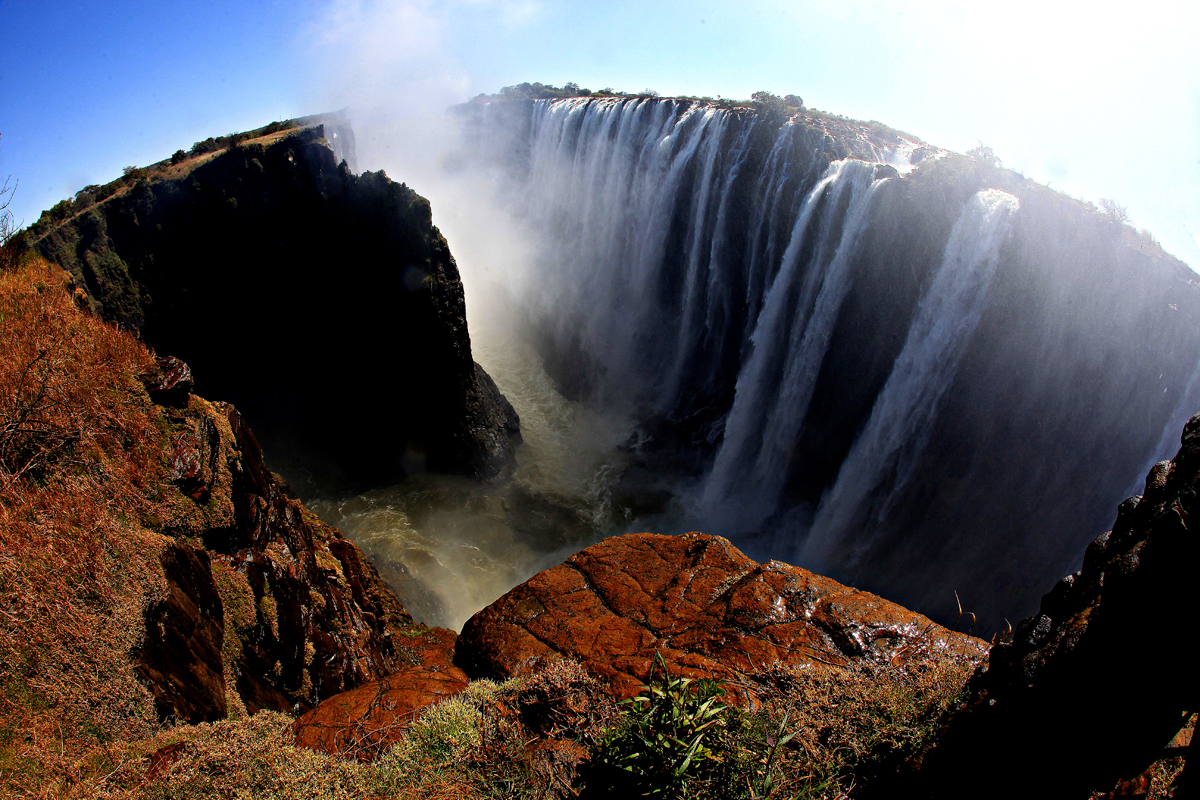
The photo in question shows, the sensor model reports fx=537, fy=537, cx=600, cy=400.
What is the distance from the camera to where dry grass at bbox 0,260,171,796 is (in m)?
2.30

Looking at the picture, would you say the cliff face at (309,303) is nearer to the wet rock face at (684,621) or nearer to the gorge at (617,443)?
the gorge at (617,443)

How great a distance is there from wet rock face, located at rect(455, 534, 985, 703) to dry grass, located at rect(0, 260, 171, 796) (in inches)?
80.3

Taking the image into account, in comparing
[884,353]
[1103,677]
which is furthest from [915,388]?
[1103,677]

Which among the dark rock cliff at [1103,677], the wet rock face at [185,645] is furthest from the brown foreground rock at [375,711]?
the dark rock cliff at [1103,677]

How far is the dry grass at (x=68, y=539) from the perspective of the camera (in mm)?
2301

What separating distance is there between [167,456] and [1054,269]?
1134 centimetres

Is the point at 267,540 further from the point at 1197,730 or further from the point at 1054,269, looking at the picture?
the point at 1054,269

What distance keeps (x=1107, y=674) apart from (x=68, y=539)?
4552mm

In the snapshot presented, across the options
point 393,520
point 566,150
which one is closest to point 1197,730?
point 393,520

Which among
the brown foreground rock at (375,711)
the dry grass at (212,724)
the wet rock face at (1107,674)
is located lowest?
the brown foreground rock at (375,711)

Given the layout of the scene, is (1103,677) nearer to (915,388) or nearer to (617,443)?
(915,388)

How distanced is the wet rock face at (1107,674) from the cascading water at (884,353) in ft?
27.5

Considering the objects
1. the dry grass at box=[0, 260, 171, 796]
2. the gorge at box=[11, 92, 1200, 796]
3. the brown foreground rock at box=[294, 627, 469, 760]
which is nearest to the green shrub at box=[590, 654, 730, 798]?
the gorge at box=[11, 92, 1200, 796]

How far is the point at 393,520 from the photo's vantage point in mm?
11281
